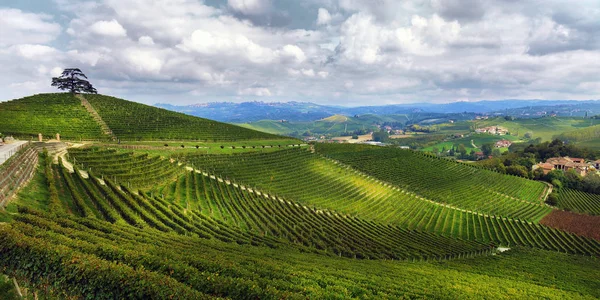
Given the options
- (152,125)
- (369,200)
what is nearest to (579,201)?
(369,200)

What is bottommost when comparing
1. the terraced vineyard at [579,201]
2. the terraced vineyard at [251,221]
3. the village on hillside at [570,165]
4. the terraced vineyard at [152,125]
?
the terraced vineyard at [579,201]

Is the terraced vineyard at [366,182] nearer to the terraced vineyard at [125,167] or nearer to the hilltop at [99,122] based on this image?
the terraced vineyard at [125,167]

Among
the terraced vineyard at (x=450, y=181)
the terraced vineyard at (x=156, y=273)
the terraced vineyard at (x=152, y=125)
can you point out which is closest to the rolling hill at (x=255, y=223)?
the terraced vineyard at (x=156, y=273)

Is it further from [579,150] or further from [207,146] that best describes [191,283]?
[579,150]

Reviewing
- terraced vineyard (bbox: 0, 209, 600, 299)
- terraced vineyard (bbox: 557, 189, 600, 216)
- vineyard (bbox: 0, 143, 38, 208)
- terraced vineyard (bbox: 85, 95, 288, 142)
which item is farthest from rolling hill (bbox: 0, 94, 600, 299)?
terraced vineyard (bbox: 557, 189, 600, 216)

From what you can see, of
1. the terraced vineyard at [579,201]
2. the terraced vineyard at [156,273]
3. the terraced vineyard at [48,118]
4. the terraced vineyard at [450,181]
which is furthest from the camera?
the terraced vineyard at [579,201]

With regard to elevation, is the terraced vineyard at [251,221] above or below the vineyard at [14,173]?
below

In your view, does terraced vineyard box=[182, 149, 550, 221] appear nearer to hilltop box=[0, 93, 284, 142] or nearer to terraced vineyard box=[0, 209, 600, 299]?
hilltop box=[0, 93, 284, 142]
